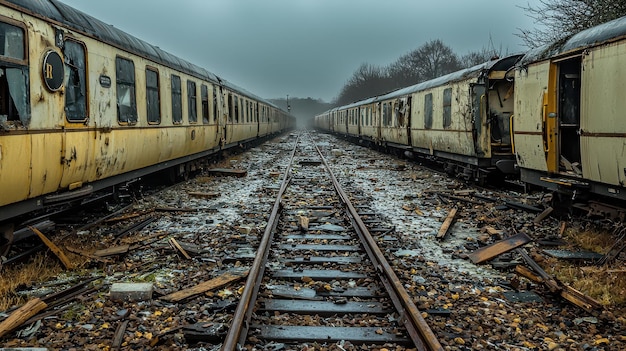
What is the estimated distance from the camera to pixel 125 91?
8.31 metres

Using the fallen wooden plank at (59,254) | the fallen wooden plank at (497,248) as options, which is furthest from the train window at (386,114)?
the fallen wooden plank at (59,254)

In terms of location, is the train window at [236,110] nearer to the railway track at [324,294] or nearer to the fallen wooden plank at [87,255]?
the railway track at [324,294]

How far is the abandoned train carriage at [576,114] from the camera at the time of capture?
595 centimetres

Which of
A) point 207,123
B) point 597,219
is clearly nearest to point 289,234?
point 597,219

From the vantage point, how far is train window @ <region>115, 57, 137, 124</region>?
8016mm

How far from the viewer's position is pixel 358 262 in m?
5.90

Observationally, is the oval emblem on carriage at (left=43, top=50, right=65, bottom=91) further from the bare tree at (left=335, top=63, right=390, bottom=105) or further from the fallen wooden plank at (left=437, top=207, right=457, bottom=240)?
the bare tree at (left=335, top=63, right=390, bottom=105)

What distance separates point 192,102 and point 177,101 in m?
1.56

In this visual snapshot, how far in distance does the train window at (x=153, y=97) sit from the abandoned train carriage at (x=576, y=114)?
746 cm

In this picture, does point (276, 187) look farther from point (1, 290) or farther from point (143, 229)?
point (1, 290)

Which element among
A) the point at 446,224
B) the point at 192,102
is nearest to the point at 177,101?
the point at 192,102

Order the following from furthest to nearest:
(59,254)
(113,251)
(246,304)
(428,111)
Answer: (428,111) → (113,251) → (59,254) → (246,304)

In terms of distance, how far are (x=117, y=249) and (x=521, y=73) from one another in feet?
25.0

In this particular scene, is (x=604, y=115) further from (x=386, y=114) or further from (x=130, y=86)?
(x=386, y=114)
